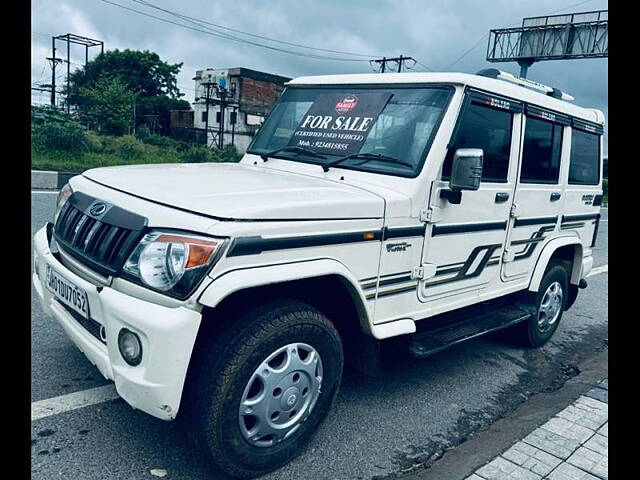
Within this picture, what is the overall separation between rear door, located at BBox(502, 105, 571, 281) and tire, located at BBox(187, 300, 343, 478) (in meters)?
2.10

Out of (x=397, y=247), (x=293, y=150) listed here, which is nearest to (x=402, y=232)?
(x=397, y=247)

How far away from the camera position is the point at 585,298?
7305mm

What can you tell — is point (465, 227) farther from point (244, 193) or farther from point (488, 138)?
point (244, 193)

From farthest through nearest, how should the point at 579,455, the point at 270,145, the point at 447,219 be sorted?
the point at 270,145 → the point at 447,219 → the point at 579,455

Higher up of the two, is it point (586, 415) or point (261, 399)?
point (261, 399)

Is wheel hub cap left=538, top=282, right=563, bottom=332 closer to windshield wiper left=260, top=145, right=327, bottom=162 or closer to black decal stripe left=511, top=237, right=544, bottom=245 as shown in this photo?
black decal stripe left=511, top=237, right=544, bottom=245

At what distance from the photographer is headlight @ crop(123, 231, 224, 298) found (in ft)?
7.50

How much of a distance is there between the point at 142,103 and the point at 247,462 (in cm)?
4741

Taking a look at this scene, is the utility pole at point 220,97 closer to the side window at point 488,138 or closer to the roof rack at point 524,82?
the roof rack at point 524,82

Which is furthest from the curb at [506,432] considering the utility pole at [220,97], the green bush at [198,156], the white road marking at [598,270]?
the utility pole at [220,97]

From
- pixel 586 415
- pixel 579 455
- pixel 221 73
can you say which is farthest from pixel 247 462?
pixel 221 73

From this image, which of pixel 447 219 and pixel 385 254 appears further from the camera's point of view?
pixel 447 219

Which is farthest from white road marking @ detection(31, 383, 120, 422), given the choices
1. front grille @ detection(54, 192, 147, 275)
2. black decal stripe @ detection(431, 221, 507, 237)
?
black decal stripe @ detection(431, 221, 507, 237)
